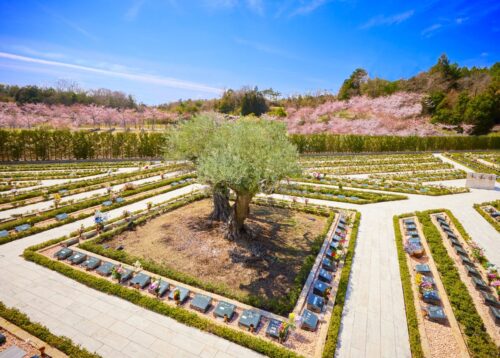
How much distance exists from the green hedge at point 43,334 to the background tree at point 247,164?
739cm

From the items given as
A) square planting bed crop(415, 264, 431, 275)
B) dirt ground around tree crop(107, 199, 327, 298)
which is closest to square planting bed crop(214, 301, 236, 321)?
dirt ground around tree crop(107, 199, 327, 298)

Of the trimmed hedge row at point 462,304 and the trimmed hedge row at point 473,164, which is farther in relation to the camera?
the trimmed hedge row at point 473,164

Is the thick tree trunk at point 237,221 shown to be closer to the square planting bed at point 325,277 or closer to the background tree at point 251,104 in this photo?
the square planting bed at point 325,277

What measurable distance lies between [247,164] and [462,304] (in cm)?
1011

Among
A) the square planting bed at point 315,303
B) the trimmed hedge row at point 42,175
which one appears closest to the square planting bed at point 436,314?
the square planting bed at point 315,303

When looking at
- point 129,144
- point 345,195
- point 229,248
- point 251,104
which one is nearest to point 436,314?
point 229,248

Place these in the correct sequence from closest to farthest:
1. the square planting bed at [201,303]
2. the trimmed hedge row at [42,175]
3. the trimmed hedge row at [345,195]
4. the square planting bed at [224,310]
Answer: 1. the square planting bed at [224,310]
2. the square planting bed at [201,303]
3. the trimmed hedge row at [345,195]
4. the trimmed hedge row at [42,175]

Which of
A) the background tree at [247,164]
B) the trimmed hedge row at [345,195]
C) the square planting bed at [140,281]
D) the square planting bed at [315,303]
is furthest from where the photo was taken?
the trimmed hedge row at [345,195]

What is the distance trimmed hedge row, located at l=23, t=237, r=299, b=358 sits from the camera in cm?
804

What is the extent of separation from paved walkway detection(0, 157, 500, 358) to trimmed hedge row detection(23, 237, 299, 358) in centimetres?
20

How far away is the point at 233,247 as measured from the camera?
14.0 metres

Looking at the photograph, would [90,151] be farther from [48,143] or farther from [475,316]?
[475,316]

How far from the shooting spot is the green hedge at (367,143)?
47000 mm

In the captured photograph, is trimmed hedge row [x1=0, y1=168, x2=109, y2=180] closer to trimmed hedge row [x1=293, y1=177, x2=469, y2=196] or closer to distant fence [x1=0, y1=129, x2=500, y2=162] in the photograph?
distant fence [x1=0, y1=129, x2=500, y2=162]
